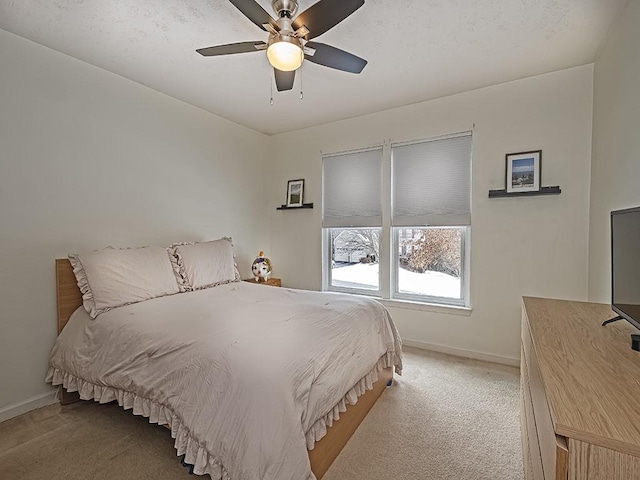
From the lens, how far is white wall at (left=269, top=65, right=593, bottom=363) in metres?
2.68

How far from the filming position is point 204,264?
120 inches

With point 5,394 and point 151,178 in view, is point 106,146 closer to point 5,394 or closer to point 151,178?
point 151,178

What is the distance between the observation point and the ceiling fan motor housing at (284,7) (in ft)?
5.56

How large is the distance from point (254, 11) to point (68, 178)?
2.00 metres

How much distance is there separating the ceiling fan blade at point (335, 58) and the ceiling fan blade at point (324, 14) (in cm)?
11

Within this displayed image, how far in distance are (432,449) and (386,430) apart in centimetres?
29

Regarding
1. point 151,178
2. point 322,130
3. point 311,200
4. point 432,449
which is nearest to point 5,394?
point 151,178

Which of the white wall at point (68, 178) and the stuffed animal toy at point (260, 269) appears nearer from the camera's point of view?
the white wall at point (68, 178)

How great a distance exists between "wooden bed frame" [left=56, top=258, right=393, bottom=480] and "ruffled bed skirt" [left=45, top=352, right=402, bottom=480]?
0.09m

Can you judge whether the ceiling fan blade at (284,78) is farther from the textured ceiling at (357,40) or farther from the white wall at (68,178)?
the white wall at (68,178)

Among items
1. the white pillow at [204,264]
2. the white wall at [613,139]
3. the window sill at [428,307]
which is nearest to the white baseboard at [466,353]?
the window sill at [428,307]

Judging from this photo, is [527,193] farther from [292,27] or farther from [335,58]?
[292,27]

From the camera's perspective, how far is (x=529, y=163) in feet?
9.25

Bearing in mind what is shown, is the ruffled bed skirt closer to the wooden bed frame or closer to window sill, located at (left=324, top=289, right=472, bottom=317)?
the wooden bed frame
